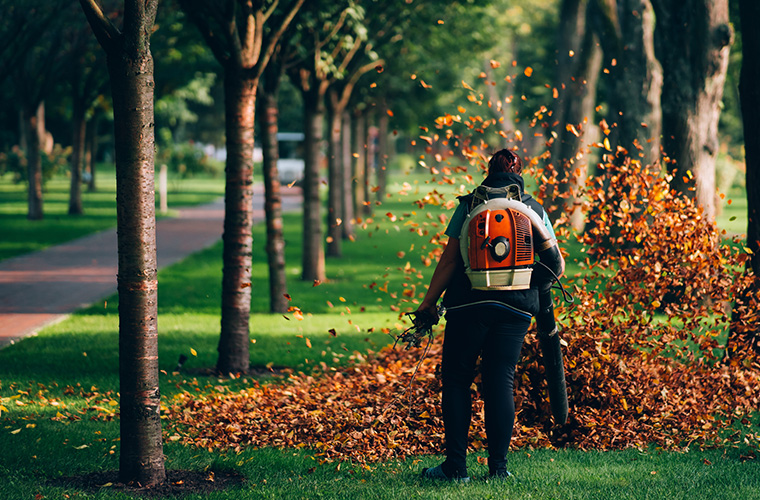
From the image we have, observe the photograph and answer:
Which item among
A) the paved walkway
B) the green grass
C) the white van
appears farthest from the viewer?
the white van

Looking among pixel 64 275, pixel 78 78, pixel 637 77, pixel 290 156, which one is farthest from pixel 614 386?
pixel 290 156

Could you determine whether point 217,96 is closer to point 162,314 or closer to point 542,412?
point 162,314

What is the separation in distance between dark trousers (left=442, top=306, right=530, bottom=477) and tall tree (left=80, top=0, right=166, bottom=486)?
1.63 m

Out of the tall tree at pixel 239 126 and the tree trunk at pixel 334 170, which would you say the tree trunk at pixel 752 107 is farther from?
the tree trunk at pixel 334 170

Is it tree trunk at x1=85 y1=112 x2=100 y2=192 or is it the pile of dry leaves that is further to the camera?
tree trunk at x1=85 y1=112 x2=100 y2=192

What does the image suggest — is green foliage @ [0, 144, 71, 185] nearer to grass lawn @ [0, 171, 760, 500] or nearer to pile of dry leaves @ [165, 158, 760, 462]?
grass lawn @ [0, 171, 760, 500]

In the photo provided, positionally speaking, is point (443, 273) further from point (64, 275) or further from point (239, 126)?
point (64, 275)

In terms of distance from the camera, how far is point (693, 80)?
1048 cm

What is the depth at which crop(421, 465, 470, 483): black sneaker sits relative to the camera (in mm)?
4879

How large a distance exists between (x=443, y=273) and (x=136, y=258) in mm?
1656

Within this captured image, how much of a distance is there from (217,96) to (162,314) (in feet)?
177

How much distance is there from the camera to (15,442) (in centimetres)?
564

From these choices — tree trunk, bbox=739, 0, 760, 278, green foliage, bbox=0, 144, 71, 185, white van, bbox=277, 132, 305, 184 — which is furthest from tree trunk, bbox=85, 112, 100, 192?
tree trunk, bbox=739, 0, 760, 278

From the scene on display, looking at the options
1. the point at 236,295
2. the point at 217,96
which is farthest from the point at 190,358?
the point at 217,96
